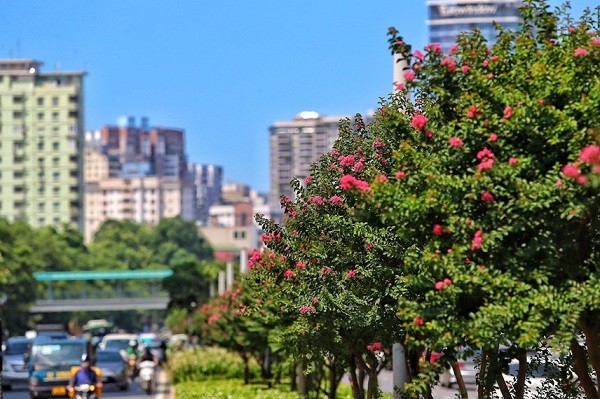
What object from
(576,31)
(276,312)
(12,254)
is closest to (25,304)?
(12,254)

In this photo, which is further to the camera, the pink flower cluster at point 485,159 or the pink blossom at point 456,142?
the pink blossom at point 456,142

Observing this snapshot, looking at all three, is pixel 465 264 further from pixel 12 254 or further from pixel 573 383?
pixel 12 254

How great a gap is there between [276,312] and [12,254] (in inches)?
3904

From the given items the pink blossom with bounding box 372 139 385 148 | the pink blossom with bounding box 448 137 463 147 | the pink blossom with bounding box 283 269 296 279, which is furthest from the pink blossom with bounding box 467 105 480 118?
the pink blossom with bounding box 283 269 296 279

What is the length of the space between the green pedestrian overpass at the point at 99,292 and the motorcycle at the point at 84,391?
110 meters

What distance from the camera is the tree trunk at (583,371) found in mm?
12477

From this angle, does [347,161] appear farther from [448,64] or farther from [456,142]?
[456,142]

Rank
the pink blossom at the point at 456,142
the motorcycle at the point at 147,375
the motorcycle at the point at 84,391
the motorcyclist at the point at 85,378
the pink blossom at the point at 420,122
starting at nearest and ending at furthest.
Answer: the pink blossom at the point at 456,142 < the pink blossom at the point at 420,122 < the motorcycle at the point at 84,391 < the motorcyclist at the point at 85,378 < the motorcycle at the point at 147,375

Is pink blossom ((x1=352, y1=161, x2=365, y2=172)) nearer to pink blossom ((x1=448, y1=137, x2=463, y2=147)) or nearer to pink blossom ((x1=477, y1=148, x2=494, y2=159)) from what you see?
pink blossom ((x1=448, y1=137, x2=463, y2=147))

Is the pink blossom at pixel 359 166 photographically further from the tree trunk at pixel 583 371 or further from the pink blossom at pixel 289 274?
the tree trunk at pixel 583 371

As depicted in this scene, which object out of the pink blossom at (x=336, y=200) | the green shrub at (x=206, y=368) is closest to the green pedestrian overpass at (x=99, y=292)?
the green shrub at (x=206, y=368)

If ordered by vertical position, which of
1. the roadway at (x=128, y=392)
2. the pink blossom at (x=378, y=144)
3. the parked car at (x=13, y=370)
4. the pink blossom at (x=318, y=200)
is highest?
the pink blossom at (x=378, y=144)

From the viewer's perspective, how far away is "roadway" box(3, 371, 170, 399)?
43906 millimetres

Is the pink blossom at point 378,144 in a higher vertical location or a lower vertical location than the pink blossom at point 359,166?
higher
